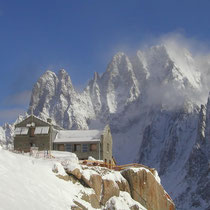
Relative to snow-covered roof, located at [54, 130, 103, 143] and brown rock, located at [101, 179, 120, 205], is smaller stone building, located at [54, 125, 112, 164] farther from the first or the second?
brown rock, located at [101, 179, 120, 205]

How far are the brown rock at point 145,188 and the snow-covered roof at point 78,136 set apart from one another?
20.4m

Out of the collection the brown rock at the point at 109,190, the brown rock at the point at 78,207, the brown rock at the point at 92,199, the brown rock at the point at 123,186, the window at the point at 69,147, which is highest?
the window at the point at 69,147

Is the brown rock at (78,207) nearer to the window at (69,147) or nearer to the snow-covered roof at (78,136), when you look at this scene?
the snow-covered roof at (78,136)

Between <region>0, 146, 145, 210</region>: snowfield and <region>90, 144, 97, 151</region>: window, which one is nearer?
<region>0, 146, 145, 210</region>: snowfield

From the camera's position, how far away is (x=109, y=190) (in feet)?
160

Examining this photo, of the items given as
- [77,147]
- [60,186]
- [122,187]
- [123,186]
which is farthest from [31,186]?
[77,147]

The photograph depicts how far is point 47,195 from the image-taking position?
1540 inches

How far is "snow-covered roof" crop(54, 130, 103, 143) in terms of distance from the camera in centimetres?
7450

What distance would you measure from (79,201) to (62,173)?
4.10 metres

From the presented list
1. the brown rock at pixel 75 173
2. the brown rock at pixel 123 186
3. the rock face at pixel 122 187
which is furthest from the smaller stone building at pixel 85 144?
the brown rock at pixel 75 173

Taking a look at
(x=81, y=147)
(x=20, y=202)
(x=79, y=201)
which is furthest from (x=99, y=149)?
(x=20, y=202)

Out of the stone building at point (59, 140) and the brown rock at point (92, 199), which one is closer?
the brown rock at point (92, 199)

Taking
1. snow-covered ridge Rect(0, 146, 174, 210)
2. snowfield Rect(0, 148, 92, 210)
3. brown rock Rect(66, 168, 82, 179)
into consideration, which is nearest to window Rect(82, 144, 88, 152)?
snow-covered ridge Rect(0, 146, 174, 210)

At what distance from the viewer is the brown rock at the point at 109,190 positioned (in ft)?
157
